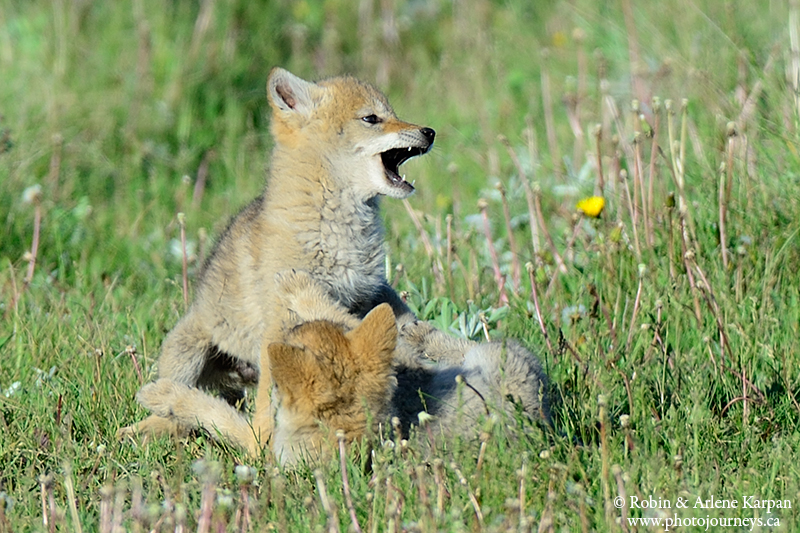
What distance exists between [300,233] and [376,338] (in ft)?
3.20

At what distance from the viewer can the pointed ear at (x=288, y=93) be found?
447cm

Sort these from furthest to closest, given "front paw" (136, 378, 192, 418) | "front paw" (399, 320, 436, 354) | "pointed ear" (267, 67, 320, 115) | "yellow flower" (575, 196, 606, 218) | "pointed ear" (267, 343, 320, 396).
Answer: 1. "yellow flower" (575, 196, 606, 218)
2. "pointed ear" (267, 67, 320, 115)
3. "front paw" (399, 320, 436, 354)
4. "front paw" (136, 378, 192, 418)
5. "pointed ear" (267, 343, 320, 396)

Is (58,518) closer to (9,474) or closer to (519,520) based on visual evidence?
(9,474)

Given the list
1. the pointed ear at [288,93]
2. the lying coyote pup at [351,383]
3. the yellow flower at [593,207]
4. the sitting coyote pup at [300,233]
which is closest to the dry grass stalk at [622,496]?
the lying coyote pup at [351,383]

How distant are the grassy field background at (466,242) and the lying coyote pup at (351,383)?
0.12m

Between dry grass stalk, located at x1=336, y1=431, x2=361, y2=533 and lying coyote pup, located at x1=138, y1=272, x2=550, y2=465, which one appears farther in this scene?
lying coyote pup, located at x1=138, y1=272, x2=550, y2=465

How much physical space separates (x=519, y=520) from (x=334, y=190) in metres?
1.78

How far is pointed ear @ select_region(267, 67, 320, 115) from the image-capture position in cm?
447

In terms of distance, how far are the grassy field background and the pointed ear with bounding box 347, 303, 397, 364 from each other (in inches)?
12.0

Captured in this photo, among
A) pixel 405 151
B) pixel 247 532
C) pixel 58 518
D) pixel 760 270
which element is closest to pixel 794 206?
pixel 760 270

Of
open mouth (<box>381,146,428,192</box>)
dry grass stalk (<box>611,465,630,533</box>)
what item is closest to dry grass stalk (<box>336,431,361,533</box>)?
dry grass stalk (<box>611,465,630,533</box>)

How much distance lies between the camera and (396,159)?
4617 mm

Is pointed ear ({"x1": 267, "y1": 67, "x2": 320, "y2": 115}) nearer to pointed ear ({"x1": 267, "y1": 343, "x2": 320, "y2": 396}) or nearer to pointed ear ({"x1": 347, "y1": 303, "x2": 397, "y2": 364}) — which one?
pointed ear ({"x1": 347, "y1": 303, "x2": 397, "y2": 364})

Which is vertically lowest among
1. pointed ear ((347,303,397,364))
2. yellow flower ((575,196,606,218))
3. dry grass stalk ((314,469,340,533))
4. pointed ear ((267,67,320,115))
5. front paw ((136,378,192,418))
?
dry grass stalk ((314,469,340,533))
